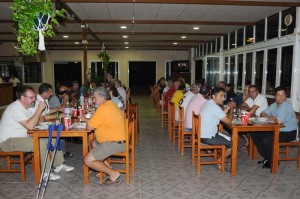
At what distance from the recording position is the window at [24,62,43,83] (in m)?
16.8

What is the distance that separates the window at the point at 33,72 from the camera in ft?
55.2

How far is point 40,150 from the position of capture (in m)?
3.67

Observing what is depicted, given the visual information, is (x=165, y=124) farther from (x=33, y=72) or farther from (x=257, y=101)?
(x=33, y=72)

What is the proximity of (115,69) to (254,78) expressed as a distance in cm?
1087

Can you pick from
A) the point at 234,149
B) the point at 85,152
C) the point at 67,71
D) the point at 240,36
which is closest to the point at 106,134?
the point at 85,152

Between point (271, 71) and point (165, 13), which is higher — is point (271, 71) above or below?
below

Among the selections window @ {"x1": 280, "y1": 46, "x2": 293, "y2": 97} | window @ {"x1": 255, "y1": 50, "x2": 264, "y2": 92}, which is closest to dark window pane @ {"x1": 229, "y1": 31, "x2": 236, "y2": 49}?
window @ {"x1": 255, "y1": 50, "x2": 264, "y2": 92}

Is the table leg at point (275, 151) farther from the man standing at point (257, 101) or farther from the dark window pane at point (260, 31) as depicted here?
the dark window pane at point (260, 31)

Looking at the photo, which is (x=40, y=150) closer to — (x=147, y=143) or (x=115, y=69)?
(x=147, y=143)

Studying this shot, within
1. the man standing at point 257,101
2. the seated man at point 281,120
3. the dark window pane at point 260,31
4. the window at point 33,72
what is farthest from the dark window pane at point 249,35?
the window at point 33,72

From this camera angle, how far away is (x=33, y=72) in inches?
669

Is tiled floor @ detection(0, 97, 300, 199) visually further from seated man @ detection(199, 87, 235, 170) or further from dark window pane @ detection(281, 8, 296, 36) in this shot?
dark window pane @ detection(281, 8, 296, 36)

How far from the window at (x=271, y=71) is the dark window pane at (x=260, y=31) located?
63 centimetres

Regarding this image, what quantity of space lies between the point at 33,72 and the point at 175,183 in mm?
15604
